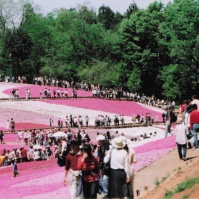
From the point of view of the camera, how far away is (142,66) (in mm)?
95938

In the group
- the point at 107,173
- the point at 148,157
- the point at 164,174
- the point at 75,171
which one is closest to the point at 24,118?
the point at 148,157

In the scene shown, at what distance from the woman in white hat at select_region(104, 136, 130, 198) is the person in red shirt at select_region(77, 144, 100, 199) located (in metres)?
0.37

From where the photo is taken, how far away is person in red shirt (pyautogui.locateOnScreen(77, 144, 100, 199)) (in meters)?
14.2

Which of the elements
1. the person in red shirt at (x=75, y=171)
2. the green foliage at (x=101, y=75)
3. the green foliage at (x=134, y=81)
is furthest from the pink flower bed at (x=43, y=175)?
the green foliage at (x=101, y=75)

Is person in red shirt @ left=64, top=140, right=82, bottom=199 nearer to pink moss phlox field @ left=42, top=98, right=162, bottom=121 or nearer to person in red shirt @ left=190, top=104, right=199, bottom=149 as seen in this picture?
person in red shirt @ left=190, top=104, right=199, bottom=149

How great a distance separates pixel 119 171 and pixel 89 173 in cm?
68

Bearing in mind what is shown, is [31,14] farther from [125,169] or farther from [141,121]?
[125,169]

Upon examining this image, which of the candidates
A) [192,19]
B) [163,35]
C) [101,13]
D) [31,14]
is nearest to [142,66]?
[163,35]

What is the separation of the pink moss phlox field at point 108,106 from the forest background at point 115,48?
11.1 m

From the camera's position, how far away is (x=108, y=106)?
72.2 meters

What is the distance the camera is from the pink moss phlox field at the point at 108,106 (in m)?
70.9

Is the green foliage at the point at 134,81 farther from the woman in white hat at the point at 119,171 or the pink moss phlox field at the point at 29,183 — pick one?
the woman in white hat at the point at 119,171

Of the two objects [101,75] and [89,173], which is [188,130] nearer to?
[89,173]

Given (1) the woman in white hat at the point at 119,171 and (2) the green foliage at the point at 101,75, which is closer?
(1) the woman in white hat at the point at 119,171
